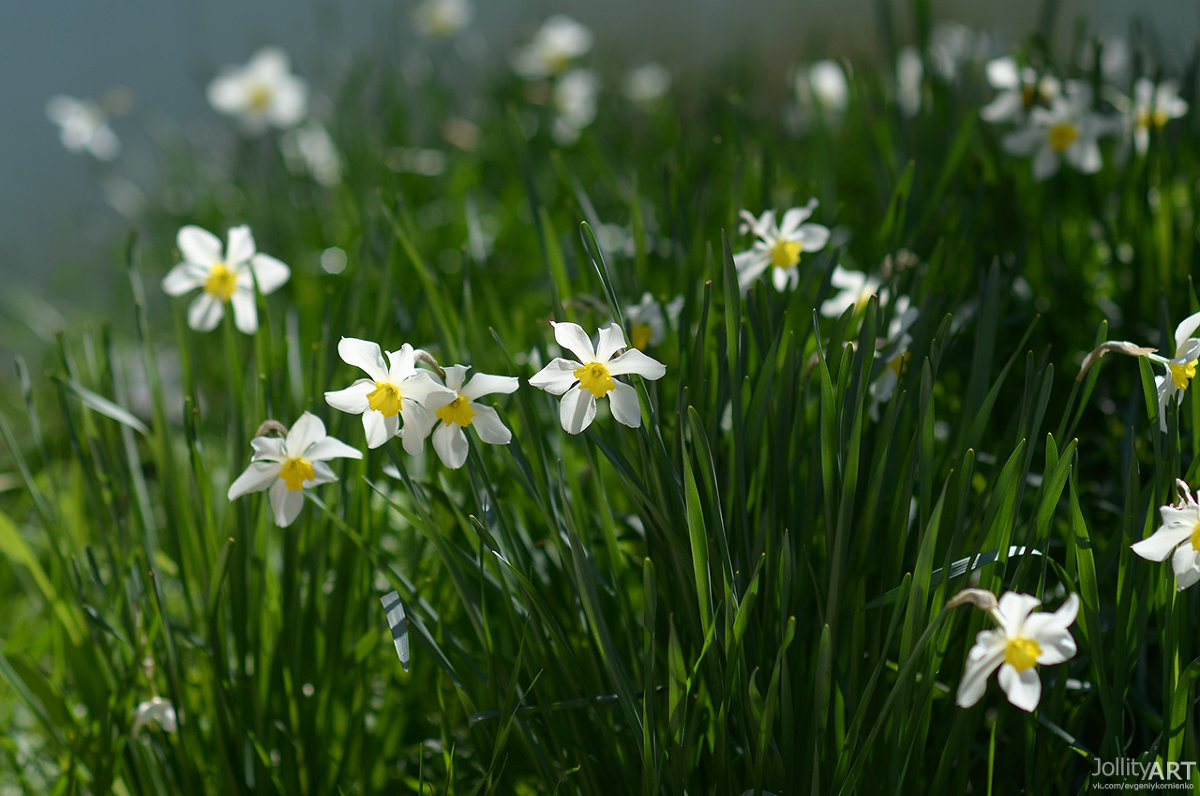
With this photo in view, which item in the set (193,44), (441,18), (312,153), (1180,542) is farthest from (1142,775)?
(193,44)

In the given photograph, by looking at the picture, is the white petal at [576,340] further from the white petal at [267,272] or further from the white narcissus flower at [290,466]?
the white petal at [267,272]

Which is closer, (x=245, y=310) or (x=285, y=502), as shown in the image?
(x=285, y=502)

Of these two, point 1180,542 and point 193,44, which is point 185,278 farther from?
point 193,44

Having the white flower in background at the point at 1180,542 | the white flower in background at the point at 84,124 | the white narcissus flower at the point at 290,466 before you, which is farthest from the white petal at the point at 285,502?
the white flower in background at the point at 84,124

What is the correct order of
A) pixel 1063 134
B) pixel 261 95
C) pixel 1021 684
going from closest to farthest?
pixel 1021 684
pixel 1063 134
pixel 261 95

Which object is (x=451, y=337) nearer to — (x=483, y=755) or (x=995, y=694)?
(x=483, y=755)

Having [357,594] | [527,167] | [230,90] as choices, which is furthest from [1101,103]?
[230,90]
